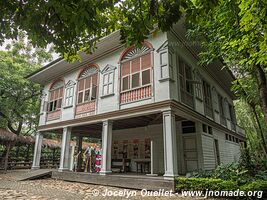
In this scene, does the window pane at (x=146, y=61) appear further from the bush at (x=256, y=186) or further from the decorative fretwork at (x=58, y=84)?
the decorative fretwork at (x=58, y=84)

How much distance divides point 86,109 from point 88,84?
167 cm

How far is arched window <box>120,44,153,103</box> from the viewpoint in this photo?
980 cm

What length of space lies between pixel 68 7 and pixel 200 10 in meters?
1.89

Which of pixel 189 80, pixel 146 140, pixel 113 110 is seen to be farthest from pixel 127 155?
pixel 189 80

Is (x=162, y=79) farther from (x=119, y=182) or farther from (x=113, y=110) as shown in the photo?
(x=119, y=182)

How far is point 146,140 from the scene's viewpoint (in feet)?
43.7

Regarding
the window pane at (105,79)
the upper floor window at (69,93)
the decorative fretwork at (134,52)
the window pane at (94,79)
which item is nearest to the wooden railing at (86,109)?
the upper floor window at (69,93)

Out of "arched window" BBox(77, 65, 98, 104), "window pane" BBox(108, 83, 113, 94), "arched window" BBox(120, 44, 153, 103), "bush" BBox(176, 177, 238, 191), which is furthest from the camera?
"arched window" BBox(77, 65, 98, 104)

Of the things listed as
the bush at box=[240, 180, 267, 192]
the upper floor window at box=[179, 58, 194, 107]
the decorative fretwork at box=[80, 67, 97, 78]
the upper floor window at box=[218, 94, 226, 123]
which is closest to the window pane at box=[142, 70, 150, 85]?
the upper floor window at box=[179, 58, 194, 107]

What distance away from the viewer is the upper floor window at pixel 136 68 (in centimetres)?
997

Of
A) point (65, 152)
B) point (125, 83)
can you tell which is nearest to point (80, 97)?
point (65, 152)

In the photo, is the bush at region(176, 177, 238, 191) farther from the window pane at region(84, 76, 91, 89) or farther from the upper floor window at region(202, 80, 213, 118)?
the window pane at region(84, 76, 91, 89)

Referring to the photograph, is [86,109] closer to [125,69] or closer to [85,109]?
[85,109]

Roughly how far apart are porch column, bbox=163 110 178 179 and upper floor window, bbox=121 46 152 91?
7.02 feet
